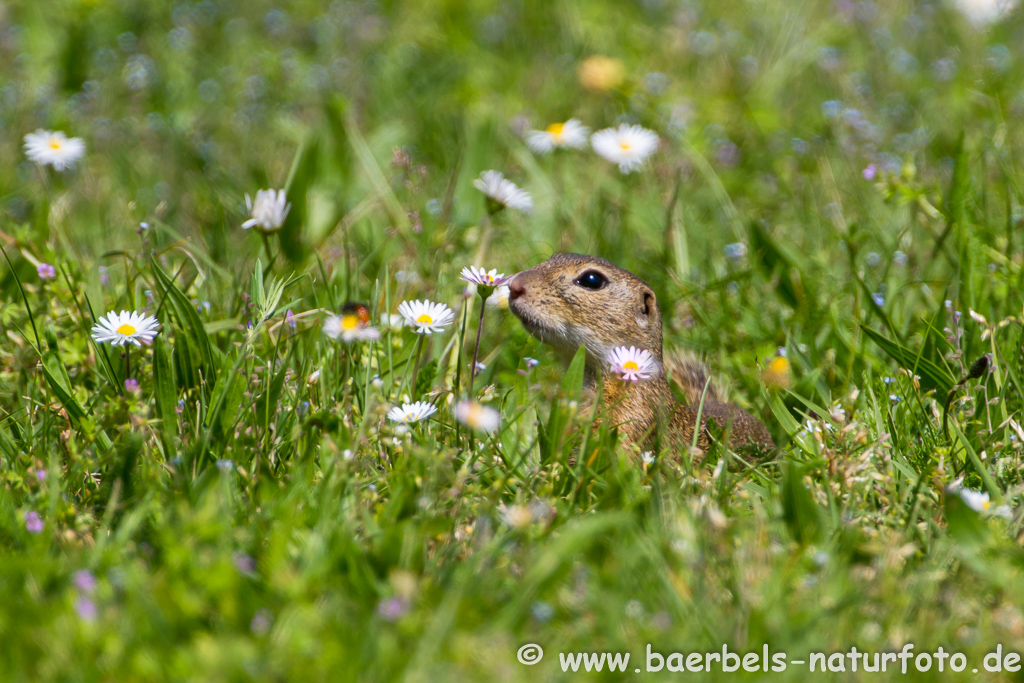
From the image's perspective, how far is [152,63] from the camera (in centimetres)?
652

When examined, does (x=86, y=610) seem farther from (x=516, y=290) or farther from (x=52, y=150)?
(x=52, y=150)

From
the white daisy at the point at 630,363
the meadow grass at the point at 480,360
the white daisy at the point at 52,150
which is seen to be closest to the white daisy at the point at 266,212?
the meadow grass at the point at 480,360

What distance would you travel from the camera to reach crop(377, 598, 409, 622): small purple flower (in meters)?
1.88

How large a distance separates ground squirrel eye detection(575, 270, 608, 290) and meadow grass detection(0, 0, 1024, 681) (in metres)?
0.37

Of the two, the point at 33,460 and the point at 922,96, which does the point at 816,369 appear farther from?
the point at 922,96

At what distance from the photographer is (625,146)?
4.79 m

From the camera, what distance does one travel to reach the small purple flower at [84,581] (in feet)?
6.23

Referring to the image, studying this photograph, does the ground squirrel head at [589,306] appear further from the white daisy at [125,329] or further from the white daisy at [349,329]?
the white daisy at [125,329]

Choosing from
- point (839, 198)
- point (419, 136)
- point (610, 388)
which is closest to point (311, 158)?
point (419, 136)

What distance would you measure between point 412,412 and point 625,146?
2.50 metres

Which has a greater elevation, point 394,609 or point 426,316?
point 394,609

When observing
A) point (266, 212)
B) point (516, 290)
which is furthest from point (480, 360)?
point (266, 212)

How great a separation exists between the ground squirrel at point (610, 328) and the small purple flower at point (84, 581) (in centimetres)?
186

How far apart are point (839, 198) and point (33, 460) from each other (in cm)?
424
